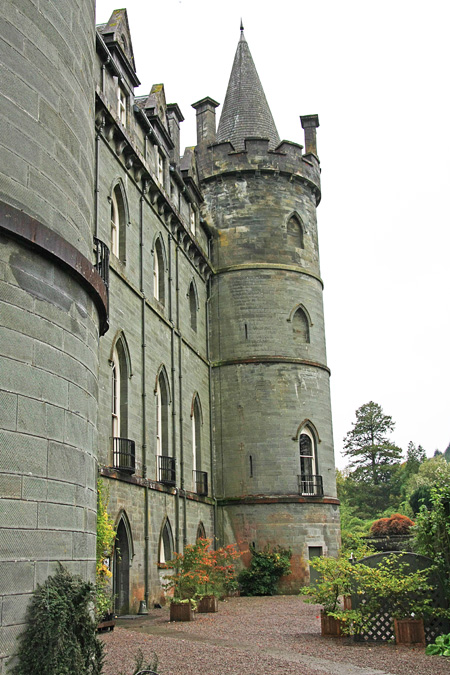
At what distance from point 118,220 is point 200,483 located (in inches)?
348

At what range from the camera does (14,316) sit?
6504 millimetres

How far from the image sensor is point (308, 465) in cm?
2620

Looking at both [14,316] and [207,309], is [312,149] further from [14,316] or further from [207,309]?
[14,316]

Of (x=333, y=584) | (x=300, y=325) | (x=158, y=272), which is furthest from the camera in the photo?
(x=300, y=325)

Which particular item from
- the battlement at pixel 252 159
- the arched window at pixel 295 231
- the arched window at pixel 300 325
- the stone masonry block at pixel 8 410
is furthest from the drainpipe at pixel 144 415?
the stone masonry block at pixel 8 410

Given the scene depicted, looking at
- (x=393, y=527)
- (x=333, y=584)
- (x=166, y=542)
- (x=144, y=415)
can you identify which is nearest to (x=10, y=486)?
(x=333, y=584)

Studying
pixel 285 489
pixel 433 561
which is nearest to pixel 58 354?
pixel 433 561

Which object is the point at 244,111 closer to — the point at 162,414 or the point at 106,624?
the point at 162,414

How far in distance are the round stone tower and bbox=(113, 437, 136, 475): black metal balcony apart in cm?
835

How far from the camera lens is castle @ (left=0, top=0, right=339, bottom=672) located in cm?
672

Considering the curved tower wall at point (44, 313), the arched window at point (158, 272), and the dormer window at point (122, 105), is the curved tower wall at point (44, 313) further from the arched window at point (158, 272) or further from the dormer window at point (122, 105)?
the arched window at point (158, 272)

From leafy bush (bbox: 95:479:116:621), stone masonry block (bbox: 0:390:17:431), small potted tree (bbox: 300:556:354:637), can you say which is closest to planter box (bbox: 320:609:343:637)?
small potted tree (bbox: 300:556:354:637)

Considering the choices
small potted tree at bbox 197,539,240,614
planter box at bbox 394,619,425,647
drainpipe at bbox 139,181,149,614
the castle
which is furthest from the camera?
drainpipe at bbox 139,181,149,614

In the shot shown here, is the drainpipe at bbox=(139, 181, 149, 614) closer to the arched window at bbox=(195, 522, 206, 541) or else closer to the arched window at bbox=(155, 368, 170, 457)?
the arched window at bbox=(155, 368, 170, 457)
